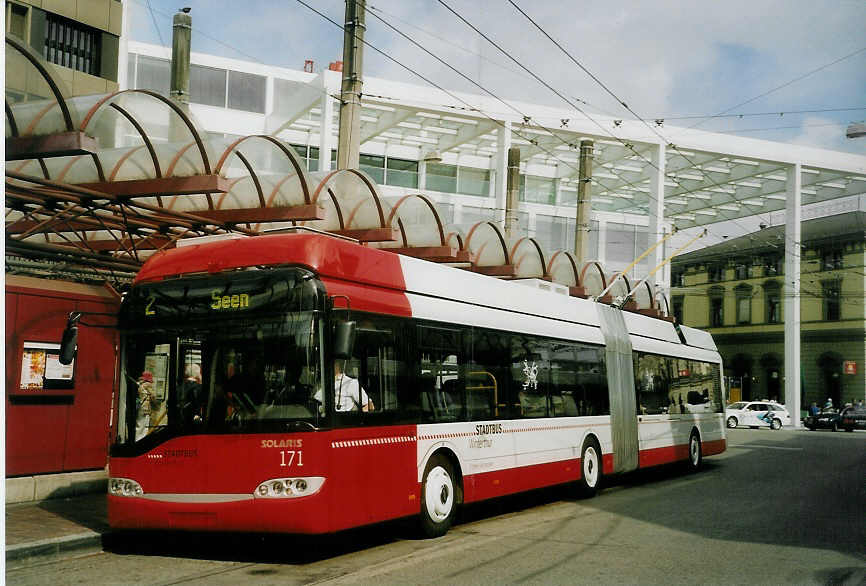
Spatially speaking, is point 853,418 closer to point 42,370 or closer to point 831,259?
point 831,259

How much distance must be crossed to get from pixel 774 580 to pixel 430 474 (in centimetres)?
389

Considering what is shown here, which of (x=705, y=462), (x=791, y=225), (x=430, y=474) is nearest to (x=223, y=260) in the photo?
(x=430, y=474)

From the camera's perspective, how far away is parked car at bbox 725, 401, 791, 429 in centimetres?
5022

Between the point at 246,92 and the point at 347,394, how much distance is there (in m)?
34.2

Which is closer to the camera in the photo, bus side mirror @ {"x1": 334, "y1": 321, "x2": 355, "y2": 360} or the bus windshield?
bus side mirror @ {"x1": 334, "y1": 321, "x2": 355, "y2": 360}

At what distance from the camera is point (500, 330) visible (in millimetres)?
12469

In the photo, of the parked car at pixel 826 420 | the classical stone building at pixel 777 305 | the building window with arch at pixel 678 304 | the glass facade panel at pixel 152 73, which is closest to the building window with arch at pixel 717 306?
the classical stone building at pixel 777 305

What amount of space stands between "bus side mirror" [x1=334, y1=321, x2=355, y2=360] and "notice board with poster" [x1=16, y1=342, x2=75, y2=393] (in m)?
5.13

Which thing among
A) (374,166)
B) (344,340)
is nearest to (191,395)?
(344,340)

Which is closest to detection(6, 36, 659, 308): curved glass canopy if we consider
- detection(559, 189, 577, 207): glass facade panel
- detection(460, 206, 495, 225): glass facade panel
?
detection(460, 206, 495, 225): glass facade panel

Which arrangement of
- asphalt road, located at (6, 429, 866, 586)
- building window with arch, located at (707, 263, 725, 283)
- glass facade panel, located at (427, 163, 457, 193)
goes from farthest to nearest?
building window with arch, located at (707, 263, 725, 283)
glass facade panel, located at (427, 163, 457, 193)
asphalt road, located at (6, 429, 866, 586)

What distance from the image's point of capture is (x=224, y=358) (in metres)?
8.92

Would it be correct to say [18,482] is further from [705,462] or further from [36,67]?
[705,462]

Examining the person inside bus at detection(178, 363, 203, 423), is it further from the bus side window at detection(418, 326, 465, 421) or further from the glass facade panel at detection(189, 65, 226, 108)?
the glass facade panel at detection(189, 65, 226, 108)
